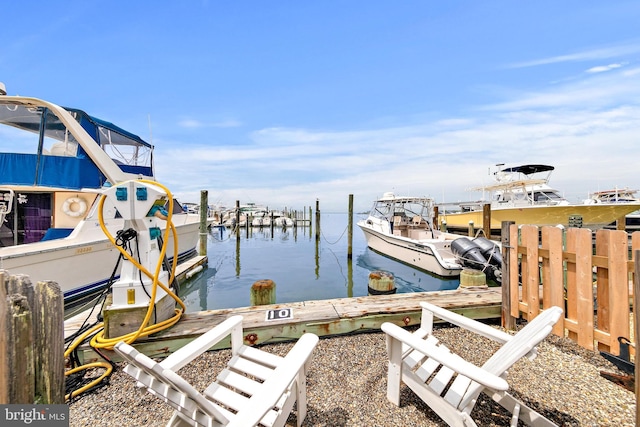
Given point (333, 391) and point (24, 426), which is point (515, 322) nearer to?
point (333, 391)

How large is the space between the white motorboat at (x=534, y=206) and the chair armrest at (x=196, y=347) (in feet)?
52.9

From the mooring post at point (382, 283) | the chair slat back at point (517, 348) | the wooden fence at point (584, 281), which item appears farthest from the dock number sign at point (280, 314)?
the wooden fence at point (584, 281)

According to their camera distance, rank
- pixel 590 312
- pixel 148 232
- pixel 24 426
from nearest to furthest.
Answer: pixel 24 426, pixel 590 312, pixel 148 232

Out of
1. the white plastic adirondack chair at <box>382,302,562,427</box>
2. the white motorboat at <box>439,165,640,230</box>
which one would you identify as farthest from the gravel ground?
the white motorboat at <box>439,165,640,230</box>

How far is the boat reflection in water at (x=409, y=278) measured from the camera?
8.55 metres

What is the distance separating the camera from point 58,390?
3.65ft

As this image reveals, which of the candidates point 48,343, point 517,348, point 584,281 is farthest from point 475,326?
point 48,343

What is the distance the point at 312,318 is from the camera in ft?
11.1

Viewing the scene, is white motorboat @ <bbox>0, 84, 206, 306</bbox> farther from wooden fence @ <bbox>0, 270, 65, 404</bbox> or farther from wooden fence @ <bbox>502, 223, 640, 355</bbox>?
wooden fence @ <bbox>502, 223, 640, 355</bbox>

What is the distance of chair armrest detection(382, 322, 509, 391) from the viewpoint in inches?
59.9

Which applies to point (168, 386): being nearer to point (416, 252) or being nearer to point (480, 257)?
point (480, 257)

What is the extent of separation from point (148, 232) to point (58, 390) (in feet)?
6.91

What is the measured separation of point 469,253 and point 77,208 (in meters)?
10.5

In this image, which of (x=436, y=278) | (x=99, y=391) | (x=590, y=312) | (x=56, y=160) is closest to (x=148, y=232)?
(x=99, y=391)
